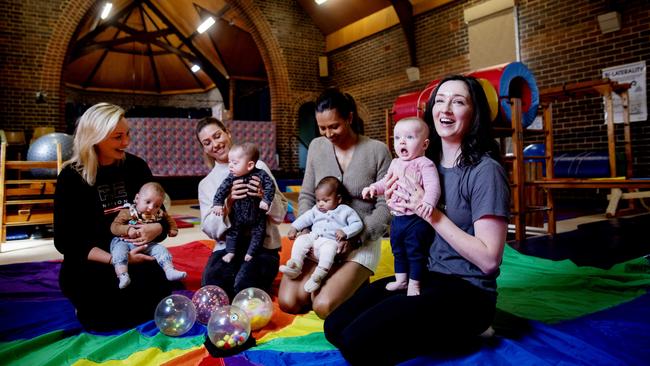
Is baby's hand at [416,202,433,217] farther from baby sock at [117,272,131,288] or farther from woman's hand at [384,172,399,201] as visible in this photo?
baby sock at [117,272,131,288]

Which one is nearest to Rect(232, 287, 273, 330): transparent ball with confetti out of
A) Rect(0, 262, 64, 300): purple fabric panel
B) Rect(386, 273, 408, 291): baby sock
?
Rect(386, 273, 408, 291): baby sock

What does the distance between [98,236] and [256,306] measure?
1.03 m

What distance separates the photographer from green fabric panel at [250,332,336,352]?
1.99 m

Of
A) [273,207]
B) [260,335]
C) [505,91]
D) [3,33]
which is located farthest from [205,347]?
[3,33]

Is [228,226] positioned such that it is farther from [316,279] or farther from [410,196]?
[410,196]

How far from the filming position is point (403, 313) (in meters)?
1.57

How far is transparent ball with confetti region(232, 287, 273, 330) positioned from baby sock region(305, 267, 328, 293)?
0.23 metres

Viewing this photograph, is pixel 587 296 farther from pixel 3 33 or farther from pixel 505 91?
pixel 3 33

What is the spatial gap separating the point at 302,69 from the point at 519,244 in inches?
377

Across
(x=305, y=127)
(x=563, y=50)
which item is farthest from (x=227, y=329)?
(x=305, y=127)

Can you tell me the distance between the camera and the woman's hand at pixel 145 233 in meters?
2.43

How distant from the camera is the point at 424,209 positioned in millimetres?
1633

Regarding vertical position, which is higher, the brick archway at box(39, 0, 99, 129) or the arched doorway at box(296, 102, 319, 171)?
the brick archway at box(39, 0, 99, 129)

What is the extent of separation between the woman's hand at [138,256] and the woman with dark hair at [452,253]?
1.22 metres
